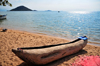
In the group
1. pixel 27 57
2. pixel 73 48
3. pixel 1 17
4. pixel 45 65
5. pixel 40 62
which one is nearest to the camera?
pixel 27 57

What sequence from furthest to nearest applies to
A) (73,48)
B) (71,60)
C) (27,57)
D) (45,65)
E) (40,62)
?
(73,48) → (71,60) → (45,65) → (40,62) → (27,57)

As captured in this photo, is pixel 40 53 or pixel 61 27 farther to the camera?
pixel 61 27

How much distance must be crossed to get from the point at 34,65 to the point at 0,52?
2.73m

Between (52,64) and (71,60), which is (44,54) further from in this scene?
(71,60)

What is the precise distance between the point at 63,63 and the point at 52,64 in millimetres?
618

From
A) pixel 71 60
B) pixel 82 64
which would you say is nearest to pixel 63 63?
pixel 71 60

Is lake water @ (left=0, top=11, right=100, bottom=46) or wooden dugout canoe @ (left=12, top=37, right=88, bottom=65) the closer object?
wooden dugout canoe @ (left=12, top=37, right=88, bottom=65)

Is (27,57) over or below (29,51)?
below

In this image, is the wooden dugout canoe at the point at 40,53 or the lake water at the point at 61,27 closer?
the wooden dugout canoe at the point at 40,53

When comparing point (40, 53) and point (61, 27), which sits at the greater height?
point (40, 53)

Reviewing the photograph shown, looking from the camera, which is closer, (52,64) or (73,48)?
(52,64)

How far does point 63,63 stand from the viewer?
13.8ft

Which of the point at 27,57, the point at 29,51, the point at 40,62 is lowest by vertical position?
the point at 40,62

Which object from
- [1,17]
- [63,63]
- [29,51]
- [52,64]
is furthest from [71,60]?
[1,17]
